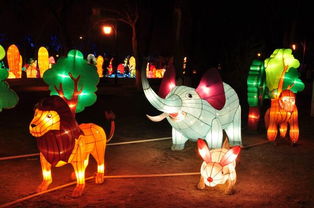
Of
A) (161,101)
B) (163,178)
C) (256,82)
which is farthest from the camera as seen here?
(256,82)

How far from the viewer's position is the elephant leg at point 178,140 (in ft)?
27.1

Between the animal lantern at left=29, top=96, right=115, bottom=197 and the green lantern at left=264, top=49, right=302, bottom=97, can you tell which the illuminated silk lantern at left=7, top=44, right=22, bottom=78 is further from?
the animal lantern at left=29, top=96, right=115, bottom=197

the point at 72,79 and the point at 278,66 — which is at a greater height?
the point at 278,66

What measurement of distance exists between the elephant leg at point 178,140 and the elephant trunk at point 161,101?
1.19 meters

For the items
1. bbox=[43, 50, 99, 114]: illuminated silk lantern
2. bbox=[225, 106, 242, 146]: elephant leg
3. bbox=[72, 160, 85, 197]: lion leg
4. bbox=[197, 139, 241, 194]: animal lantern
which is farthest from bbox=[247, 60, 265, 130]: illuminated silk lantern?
bbox=[72, 160, 85, 197]: lion leg

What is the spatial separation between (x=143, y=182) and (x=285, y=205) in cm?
214

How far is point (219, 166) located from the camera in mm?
5426

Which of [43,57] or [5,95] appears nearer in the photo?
[5,95]

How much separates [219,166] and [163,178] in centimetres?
132

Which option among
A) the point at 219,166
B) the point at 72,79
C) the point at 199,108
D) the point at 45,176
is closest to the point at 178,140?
the point at 199,108

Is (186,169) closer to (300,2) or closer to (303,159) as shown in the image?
(303,159)

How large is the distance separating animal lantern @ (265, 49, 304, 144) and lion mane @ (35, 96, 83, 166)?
517 cm

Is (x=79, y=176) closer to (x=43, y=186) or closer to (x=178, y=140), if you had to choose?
(x=43, y=186)

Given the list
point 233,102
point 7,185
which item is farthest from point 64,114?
point 233,102
